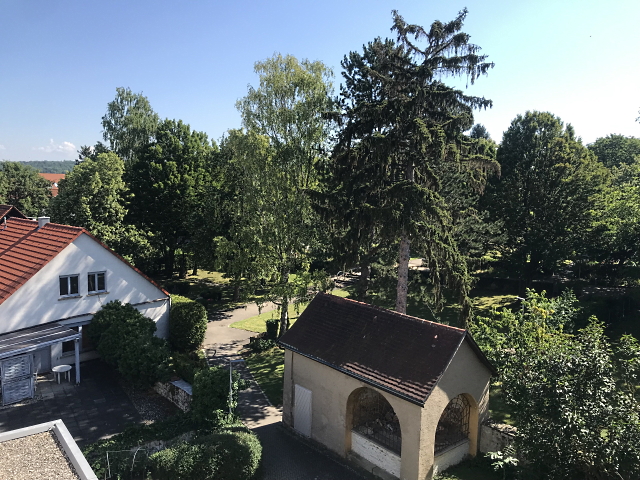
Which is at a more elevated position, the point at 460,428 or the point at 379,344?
the point at 379,344

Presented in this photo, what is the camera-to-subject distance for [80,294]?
21.4 metres

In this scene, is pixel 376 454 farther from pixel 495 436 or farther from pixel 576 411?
pixel 576 411

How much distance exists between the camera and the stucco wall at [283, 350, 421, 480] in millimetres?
12984

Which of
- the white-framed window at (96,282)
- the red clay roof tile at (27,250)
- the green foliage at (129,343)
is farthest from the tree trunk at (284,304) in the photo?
the red clay roof tile at (27,250)

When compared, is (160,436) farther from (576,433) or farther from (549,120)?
(549,120)

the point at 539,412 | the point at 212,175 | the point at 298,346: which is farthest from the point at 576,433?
the point at 212,175

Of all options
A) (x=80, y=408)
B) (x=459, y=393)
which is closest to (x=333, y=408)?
(x=459, y=393)

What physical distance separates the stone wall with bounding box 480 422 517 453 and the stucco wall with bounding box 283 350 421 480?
134 inches

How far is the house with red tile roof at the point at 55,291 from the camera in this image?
18969 millimetres

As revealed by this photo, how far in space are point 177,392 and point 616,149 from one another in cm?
8722

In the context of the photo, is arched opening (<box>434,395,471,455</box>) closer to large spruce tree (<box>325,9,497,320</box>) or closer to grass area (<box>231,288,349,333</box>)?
large spruce tree (<box>325,9,497,320</box>)

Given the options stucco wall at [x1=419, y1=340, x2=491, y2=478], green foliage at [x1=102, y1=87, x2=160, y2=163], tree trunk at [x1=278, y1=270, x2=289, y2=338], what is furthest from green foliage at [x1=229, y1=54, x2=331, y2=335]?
green foliage at [x1=102, y1=87, x2=160, y2=163]

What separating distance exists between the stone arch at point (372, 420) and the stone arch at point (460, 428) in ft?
4.64

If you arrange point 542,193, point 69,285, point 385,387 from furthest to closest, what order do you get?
point 542,193, point 69,285, point 385,387
